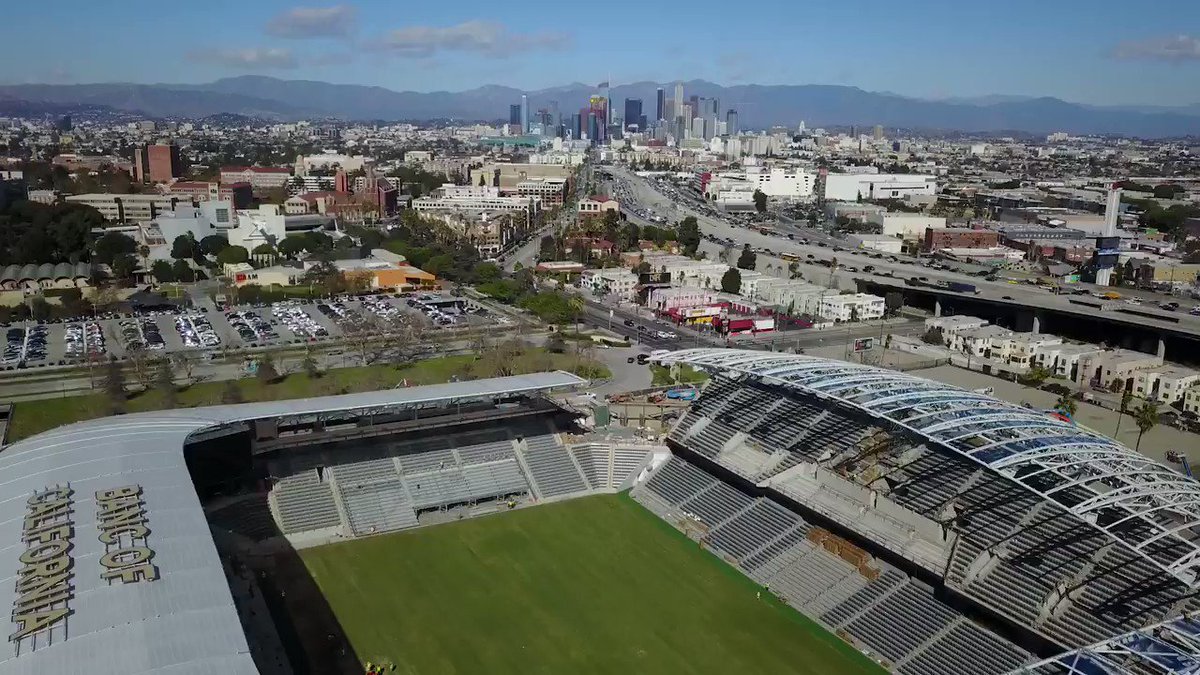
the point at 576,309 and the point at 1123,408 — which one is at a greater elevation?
the point at 576,309

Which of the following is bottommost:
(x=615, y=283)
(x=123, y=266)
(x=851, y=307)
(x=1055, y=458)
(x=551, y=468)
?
(x=551, y=468)

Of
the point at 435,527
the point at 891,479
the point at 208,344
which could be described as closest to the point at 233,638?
the point at 435,527

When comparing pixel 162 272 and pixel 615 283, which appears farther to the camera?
pixel 615 283

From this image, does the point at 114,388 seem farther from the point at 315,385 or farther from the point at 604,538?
the point at 604,538

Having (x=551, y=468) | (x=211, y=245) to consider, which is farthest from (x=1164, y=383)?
(x=211, y=245)

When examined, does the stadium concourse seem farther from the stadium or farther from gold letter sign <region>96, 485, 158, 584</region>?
gold letter sign <region>96, 485, 158, 584</region>

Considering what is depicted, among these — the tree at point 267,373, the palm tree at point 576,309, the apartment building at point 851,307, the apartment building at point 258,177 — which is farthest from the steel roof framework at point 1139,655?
A: the apartment building at point 258,177
